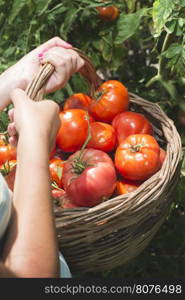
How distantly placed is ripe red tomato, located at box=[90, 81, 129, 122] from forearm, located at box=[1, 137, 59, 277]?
453 mm

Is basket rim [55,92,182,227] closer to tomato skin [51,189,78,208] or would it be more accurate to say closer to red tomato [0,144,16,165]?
tomato skin [51,189,78,208]

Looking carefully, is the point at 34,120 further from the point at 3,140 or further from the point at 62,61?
the point at 3,140

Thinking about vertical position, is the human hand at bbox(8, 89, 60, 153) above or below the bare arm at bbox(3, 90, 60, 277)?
above

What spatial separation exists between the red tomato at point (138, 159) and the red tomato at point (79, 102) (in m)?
0.22

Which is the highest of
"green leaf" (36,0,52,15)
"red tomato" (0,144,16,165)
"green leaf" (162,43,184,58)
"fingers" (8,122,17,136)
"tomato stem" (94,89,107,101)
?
"green leaf" (36,0,52,15)

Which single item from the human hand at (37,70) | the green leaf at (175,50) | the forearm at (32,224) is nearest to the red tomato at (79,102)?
the human hand at (37,70)

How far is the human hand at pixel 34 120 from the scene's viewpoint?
877mm

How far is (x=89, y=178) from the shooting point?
107 cm

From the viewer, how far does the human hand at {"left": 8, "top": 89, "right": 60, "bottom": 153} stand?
877 mm

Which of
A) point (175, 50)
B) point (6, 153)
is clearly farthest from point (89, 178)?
point (175, 50)

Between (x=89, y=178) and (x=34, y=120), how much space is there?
24 cm

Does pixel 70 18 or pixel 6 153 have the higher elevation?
pixel 70 18

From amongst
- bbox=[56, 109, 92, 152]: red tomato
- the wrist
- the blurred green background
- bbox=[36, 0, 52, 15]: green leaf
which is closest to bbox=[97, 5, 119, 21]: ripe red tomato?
the blurred green background

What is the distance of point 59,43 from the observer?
120cm
